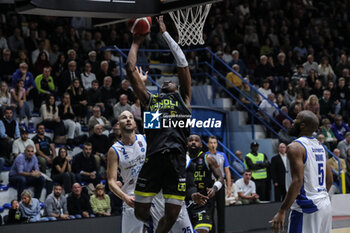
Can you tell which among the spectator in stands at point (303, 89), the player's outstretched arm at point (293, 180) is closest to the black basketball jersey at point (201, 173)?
the player's outstretched arm at point (293, 180)

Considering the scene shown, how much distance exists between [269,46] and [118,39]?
5542 mm

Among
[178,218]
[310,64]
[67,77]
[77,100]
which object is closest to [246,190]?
[77,100]

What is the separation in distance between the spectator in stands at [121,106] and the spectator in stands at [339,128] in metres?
6.32

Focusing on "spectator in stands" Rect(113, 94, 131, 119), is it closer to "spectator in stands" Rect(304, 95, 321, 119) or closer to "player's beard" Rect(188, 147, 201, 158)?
"player's beard" Rect(188, 147, 201, 158)

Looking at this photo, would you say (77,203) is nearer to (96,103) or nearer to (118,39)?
(96,103)

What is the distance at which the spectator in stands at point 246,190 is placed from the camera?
13680 mm

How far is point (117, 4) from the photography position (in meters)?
7.17

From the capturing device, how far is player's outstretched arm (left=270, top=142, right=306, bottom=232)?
6.18m

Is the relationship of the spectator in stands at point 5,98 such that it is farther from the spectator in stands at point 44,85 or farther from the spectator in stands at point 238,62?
the spectator in stands at point 238,62

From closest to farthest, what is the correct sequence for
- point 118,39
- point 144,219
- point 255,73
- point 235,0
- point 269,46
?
point 144,219
point 118,39
point 255,73
point 269,46
point 235,0

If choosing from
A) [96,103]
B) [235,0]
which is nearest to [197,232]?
[96,103]

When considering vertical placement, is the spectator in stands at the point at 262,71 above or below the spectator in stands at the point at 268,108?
above

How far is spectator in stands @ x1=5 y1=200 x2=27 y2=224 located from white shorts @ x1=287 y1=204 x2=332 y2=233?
629 cm

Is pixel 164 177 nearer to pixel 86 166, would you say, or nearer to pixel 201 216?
pixel 201 216
